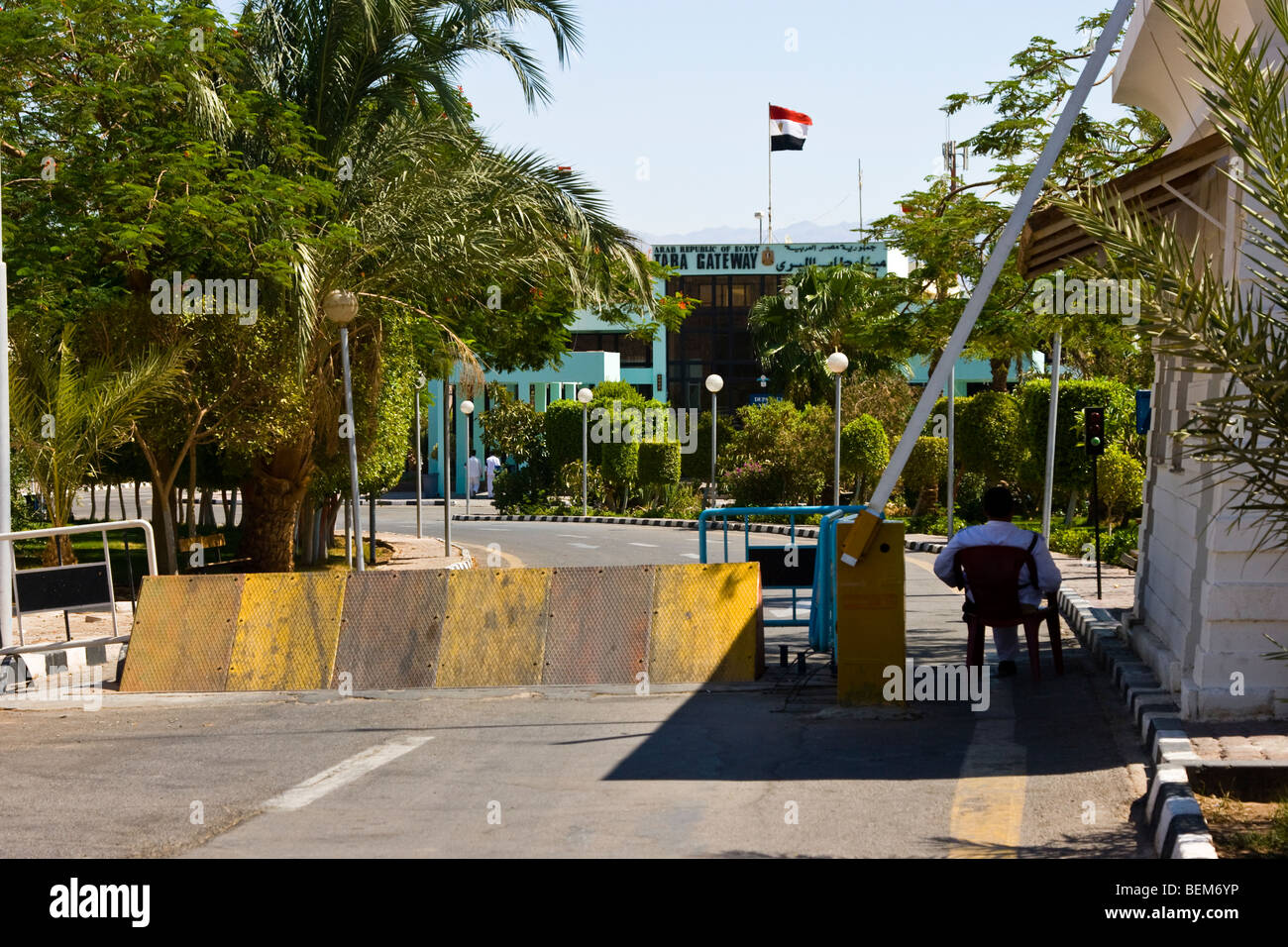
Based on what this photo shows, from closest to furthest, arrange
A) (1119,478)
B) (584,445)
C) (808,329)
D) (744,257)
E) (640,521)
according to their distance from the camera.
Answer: (1119,478)
(640,521)
(584,445)
(808,329)
(744,257)

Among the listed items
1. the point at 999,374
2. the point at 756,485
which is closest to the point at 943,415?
the point at 999,374

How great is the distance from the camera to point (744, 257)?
70688 mm

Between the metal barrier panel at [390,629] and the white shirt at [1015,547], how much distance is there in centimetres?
415

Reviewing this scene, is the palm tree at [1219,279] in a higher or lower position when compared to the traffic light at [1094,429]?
higher

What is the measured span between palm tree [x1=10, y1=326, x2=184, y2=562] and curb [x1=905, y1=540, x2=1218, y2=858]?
10.9 m

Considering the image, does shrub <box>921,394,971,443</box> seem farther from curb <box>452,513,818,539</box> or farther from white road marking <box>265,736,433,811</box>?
white road marking <box>265,736,433,811</box>

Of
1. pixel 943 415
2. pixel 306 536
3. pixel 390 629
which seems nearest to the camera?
pixel 390 629

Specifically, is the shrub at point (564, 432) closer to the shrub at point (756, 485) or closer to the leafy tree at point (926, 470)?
the shrub at point (756, 485)

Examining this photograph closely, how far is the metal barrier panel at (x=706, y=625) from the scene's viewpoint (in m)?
11.8

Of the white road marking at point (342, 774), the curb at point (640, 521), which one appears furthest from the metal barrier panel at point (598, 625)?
the curb at point (640, 521)

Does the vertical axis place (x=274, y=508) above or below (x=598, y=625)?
above

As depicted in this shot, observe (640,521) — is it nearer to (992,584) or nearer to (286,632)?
(286,632)

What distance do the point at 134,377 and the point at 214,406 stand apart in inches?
94.9

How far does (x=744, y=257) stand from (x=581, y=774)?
63.8 m
